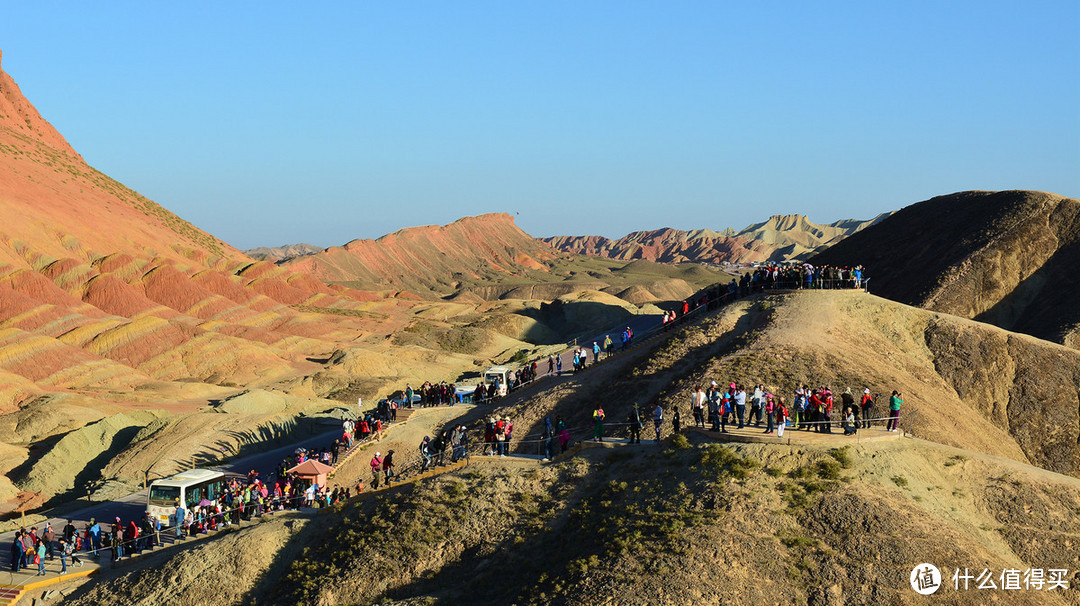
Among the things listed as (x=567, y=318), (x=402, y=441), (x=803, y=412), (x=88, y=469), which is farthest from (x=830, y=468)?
(x=567, y=318)

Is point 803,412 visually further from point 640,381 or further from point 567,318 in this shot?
point 567,318

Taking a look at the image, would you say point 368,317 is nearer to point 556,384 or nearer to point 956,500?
point 556,384

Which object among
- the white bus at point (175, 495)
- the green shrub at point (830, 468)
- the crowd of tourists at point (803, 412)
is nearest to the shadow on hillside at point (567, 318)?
the white bus at point (175, 495)

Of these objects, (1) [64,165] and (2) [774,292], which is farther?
(1) [64,165]

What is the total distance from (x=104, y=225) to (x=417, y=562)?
10885 cm

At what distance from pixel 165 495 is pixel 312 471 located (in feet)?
16.7

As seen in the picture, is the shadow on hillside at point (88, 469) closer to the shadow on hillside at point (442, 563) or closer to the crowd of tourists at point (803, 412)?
the shadow on hillside at point (442, 563)

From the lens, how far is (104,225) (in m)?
118

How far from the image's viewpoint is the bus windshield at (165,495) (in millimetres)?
Answer: 31859

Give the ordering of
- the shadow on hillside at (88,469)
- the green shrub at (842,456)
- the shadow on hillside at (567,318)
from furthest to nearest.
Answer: the shadow on hillside at (567,318)
the shadow on hillside at (88,469)
the green shrub at (842,456)

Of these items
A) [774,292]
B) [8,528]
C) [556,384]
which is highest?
[774,292]

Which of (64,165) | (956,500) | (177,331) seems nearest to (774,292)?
(956,500)

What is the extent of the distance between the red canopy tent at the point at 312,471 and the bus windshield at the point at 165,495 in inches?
156

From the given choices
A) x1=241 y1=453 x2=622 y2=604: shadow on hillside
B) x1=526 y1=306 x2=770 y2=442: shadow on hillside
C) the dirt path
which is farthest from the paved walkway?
the dirt path
